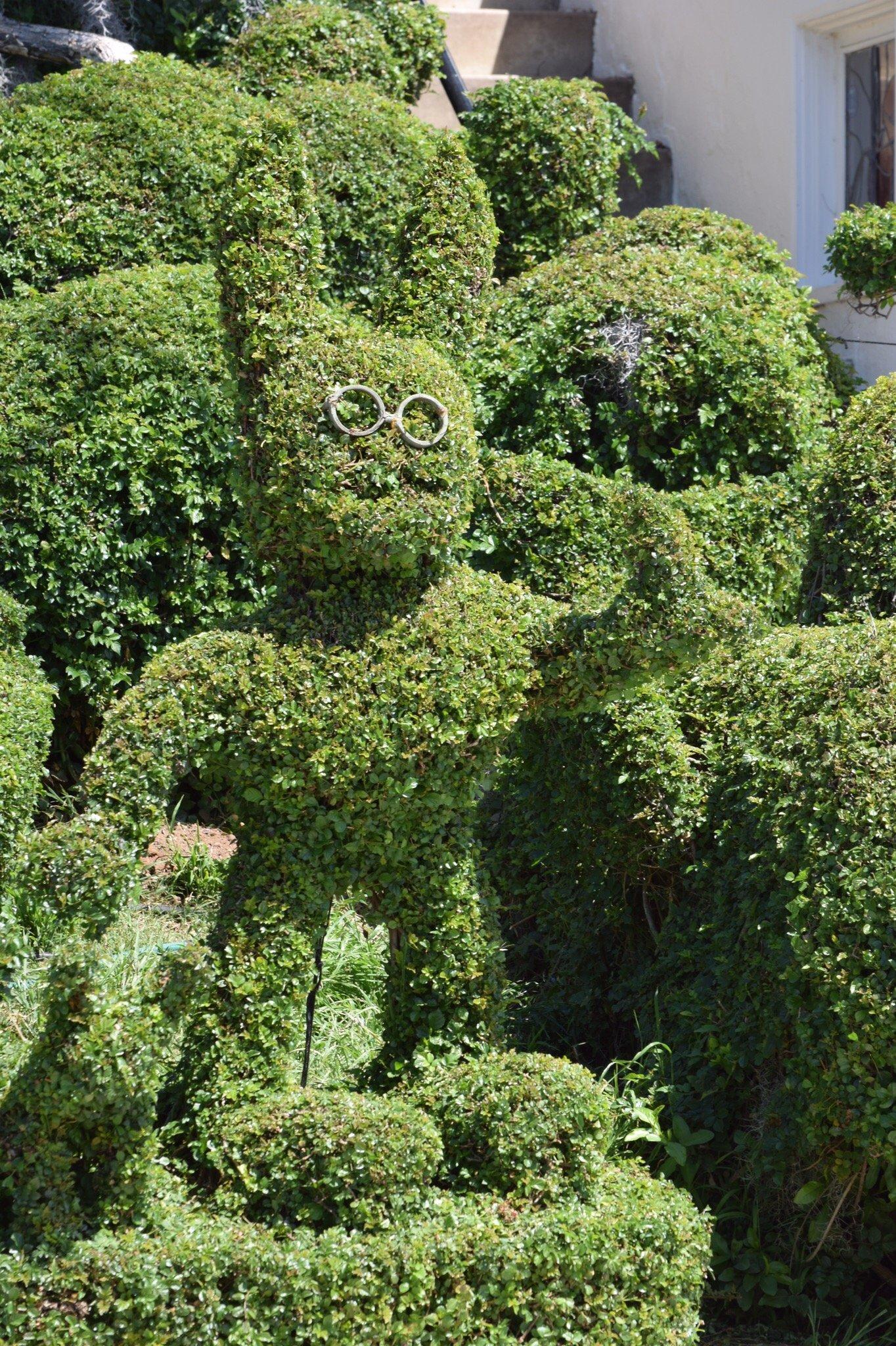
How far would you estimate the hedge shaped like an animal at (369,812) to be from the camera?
3018 mm

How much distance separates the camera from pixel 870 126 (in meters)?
7.68

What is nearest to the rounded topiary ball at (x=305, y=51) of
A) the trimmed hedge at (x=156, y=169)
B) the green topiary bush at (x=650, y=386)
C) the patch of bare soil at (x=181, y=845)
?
the trimmed hedge at (x=156, y=169)

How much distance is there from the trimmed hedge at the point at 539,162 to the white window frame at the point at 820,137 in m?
1.62

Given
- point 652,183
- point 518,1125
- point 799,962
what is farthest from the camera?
point 652,183

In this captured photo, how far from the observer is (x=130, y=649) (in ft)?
16.9

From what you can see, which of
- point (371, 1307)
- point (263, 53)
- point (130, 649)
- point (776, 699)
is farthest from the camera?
point (263, 53)

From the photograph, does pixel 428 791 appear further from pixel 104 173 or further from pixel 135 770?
pixel 104 173

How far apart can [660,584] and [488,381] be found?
2149 mm

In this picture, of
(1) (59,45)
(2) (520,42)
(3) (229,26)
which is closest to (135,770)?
(1) (59,45)

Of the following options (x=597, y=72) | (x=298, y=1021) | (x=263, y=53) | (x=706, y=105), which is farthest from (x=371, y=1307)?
(x=597, y=72)

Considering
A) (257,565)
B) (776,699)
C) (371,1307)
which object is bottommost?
(371,1307)

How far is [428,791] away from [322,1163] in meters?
0.82

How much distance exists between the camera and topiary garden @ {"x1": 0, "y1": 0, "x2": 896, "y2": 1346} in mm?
2973

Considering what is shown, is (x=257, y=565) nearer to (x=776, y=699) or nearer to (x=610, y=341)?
(x=610, y=341)
